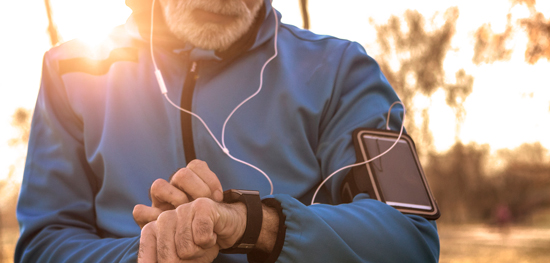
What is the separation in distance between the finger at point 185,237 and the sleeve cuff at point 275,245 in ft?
0.72

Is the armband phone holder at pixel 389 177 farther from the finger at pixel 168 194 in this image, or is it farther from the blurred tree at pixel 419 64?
the blurred tree at pixel 419 64

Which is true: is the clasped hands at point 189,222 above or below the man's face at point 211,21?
below

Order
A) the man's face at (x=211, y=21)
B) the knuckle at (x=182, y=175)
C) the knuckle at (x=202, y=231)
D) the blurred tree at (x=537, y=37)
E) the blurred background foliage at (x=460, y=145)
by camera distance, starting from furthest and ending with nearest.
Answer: the blurred background foliage at (x=460, y=145) < the blurred tree at (x=537, y=37) < the man's face at (x=211, y=21) < the knuckle at (x=182, y=175) < the knuckle at (x=202, y=231)

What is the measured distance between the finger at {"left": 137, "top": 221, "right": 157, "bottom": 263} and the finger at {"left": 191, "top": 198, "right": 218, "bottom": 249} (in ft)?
0.47

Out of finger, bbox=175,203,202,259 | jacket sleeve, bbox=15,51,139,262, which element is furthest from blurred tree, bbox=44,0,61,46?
finger, bbox=175,203,202,259

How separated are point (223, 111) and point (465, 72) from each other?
16.3m

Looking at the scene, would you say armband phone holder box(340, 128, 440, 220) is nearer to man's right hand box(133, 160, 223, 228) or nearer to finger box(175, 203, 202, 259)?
man's right hand box(133, 160, 223, 228)

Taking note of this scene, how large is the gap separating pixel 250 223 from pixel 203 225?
0.54ft

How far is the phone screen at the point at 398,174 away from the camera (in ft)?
5.42

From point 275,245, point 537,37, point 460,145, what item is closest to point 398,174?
point 275,245

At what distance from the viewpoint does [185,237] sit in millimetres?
1134

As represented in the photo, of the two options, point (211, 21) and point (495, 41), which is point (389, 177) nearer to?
point (211, 21)

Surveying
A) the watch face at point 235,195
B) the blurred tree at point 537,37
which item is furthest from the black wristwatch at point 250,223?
the blurred tree at point 537,37

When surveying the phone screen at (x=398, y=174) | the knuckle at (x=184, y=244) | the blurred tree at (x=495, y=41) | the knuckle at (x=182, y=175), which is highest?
the knuckle at (x=182, y=175)
